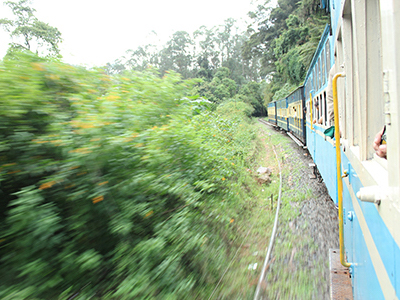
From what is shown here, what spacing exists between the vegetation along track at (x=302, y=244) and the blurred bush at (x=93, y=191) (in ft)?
3.21

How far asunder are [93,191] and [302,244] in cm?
384

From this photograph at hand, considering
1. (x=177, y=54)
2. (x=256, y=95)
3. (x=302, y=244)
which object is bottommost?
(x=302, y=244)

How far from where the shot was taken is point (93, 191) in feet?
8.45

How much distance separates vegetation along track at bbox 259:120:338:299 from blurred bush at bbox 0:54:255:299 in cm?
98

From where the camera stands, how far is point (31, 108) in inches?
89.7

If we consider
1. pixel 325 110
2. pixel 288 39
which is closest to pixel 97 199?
pixel 325 110

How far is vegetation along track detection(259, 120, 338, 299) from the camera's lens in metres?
3.70

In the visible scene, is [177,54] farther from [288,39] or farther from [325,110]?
[325,110]

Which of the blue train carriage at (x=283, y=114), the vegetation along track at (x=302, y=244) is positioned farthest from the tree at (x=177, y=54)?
the vegetation along track at (x=302, y=244)

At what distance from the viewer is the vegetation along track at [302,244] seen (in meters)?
3.70

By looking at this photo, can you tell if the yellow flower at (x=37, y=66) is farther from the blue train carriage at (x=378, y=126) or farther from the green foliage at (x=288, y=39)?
the green foliage at (x=288, y=39)

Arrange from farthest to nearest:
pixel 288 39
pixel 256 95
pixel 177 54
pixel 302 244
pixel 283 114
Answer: pixel 177 54 → pixel 256 95 → pixel 288 39 → pixel 283 114 → pixel 302 244

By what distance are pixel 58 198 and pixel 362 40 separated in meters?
2.57

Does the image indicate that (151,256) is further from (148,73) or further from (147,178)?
(148,73)
